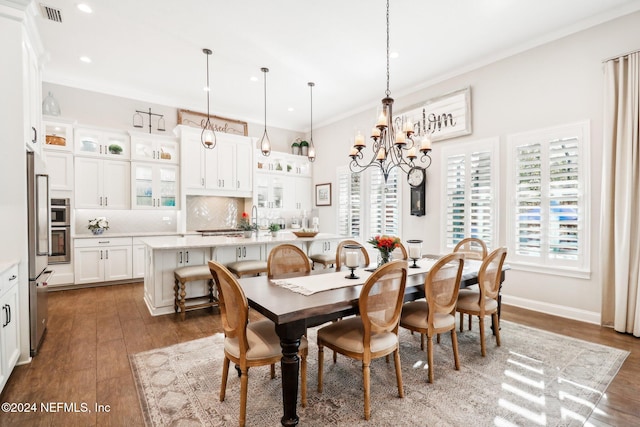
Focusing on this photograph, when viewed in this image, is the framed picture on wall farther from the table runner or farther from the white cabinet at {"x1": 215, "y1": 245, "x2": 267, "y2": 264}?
the table runner

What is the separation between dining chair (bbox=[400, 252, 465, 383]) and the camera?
90.9 inches

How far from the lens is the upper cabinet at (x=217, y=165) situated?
6.05 metres

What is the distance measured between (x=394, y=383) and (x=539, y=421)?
0.89 meters

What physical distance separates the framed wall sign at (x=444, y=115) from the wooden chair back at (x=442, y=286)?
116 inches

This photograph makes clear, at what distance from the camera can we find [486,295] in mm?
2869

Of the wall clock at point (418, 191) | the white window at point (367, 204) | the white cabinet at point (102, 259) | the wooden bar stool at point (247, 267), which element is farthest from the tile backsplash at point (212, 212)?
the wall clock at point (418, 191)

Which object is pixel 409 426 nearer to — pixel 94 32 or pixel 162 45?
pixel 162 45

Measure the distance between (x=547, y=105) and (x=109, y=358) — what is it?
17.9 feet

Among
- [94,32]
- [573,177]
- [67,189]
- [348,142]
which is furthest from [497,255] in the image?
[67,189]

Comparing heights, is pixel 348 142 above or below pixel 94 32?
below

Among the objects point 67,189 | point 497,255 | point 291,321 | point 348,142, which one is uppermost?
point 348,142

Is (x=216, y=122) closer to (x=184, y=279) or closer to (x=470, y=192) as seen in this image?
(x=184, y=279)

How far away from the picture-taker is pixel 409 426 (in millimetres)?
1881

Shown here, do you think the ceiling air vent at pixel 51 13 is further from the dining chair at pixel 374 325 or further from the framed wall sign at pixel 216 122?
the dining chair at pixel 374 325
